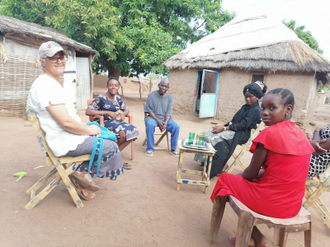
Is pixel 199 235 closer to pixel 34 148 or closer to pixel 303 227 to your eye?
pixel 303 227

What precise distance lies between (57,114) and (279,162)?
75.5 inches

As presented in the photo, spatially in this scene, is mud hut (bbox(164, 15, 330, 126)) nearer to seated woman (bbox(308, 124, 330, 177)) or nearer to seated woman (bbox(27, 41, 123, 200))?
seated woman (bbox(308, 124, 330, 177))

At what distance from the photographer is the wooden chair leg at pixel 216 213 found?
1.98 metres

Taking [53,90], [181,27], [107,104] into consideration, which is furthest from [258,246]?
[181,27]

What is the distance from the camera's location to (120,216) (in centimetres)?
239

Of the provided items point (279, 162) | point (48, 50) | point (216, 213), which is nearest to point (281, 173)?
point (279, 162)

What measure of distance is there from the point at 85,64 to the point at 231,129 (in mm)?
8220

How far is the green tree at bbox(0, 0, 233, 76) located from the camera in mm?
9734

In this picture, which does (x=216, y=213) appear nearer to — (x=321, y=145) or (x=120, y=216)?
(x=120, y=216)

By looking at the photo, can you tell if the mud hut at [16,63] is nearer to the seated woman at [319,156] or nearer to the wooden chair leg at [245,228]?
the wooden chair leg at [245,228]

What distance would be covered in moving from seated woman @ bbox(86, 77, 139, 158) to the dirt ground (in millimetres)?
550

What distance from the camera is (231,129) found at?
364cm

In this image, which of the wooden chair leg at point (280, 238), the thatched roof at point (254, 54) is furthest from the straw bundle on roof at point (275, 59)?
the wooden chair leg at point (280, 238)

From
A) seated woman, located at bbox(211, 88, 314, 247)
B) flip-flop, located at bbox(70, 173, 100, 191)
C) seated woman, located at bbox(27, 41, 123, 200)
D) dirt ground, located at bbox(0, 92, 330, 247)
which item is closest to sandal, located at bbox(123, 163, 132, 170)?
dirt ground, located at bbox(0, 92, 330, 247)
